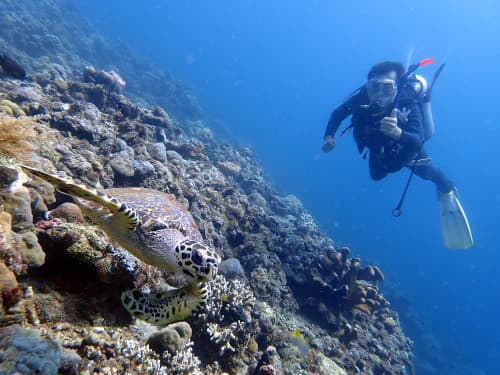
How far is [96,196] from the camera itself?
2.67 m

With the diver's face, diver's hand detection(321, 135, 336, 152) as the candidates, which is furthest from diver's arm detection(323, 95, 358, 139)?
the diver's face

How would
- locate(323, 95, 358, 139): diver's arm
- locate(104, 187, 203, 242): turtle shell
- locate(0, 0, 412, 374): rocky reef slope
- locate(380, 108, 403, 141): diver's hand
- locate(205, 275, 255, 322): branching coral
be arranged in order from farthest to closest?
locate(323, 95, 358, 139): diver's arm
locate(380, 108, 403, 141): diver's hand
locate(205, 275, 255, 322): branching coral
locate(104, 187, 203, 242): turtle shell
locate(0, 0, 412, 374): rocky reef slope

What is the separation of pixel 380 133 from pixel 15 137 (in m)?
7.53

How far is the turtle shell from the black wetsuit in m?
5.92

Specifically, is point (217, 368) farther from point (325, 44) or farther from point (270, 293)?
point (325, 44)

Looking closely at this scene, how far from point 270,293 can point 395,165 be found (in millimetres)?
4783

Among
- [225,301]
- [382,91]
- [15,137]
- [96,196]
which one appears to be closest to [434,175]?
[382,91]

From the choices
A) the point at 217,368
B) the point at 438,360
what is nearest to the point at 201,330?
the point at 217,368

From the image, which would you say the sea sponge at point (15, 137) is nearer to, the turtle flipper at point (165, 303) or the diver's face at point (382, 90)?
the turtle flipper at point (165, 303)

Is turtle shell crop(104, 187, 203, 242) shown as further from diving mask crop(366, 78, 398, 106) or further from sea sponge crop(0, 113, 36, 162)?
diving mask crop(366, 78, 398, 106)

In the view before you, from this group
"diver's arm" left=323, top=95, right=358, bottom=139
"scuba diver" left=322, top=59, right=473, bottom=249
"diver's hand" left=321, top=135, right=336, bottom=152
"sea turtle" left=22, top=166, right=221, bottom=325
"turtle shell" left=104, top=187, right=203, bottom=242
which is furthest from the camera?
"diver's arm" left=323, top=95, right=358, bottom=139

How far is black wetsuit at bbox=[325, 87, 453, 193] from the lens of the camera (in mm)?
7629

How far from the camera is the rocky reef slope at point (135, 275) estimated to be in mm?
2385

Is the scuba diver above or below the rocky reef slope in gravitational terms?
above
